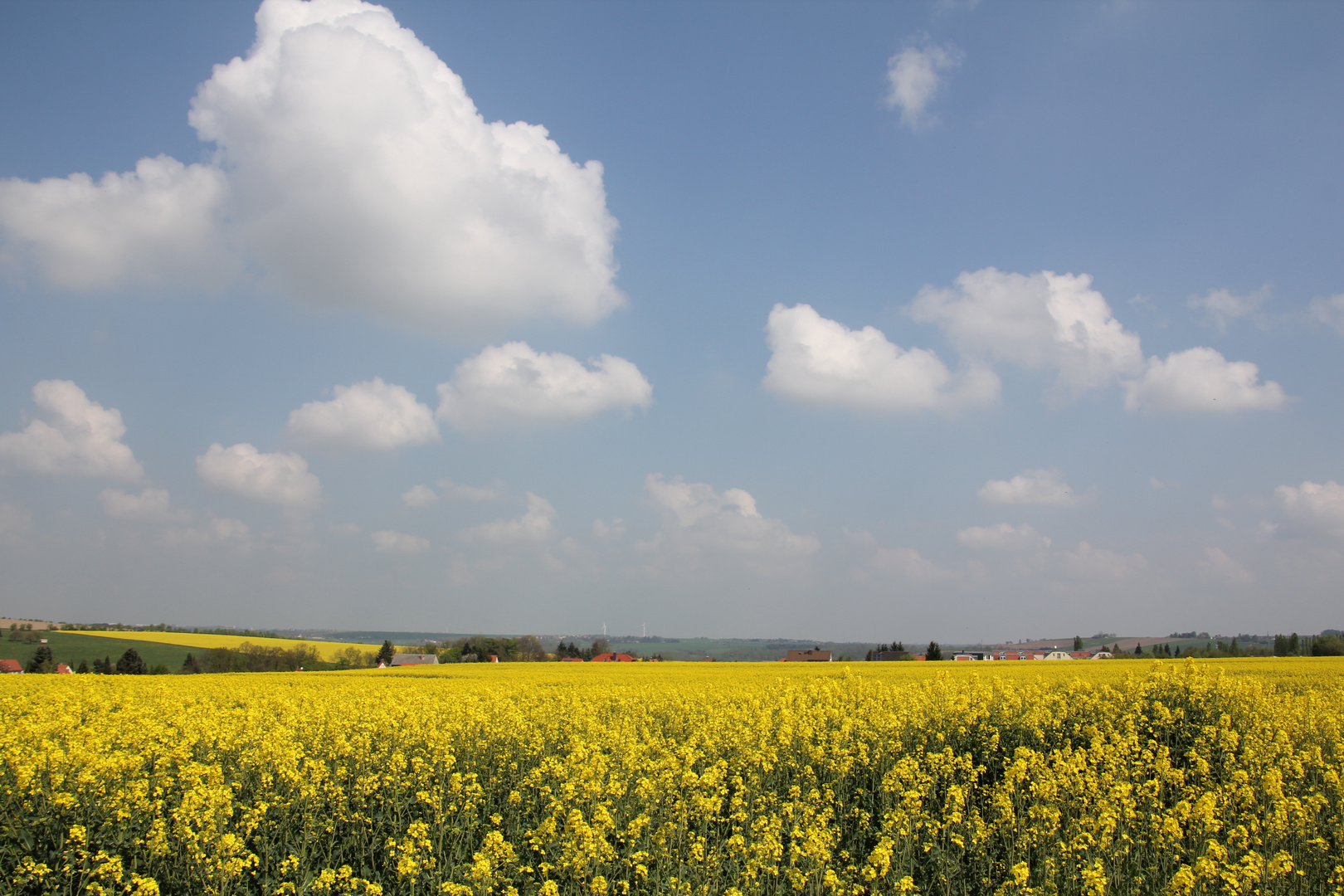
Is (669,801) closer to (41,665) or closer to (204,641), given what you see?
(41,665)

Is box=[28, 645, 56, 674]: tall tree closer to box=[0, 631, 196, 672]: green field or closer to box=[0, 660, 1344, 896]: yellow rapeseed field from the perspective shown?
box=[0, 631, 196, 672]: green field

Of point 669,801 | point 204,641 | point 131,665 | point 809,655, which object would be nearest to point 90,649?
point 131,665

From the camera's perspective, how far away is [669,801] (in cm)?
970

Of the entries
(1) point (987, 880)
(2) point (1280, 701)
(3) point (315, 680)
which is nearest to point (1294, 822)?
(1) point (987, 880)

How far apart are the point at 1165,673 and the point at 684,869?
13631mm

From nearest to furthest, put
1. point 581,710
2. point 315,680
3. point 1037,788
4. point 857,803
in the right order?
point 1037,788 < point 857,803 < point 581,710 < point 315,680

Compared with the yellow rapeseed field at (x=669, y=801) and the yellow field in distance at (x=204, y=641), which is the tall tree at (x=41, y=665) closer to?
the yellow field in distance at (x=204, y=641)

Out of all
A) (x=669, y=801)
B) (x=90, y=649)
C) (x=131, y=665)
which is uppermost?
(x=669, y=801)

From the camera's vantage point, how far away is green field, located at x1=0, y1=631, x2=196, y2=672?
2840 inches

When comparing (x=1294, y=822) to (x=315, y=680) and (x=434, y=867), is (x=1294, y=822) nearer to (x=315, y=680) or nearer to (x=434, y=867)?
(x=434, y=867)

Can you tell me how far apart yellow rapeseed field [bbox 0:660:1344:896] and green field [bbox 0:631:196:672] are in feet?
241

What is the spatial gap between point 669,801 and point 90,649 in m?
95.4

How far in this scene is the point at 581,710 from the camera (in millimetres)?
14562

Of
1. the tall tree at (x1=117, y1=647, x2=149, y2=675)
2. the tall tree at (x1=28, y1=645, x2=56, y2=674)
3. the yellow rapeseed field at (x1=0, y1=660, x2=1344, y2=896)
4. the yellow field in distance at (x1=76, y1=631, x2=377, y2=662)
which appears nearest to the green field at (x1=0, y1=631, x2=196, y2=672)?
the yellow field in distance at (x1=76, y1=631, x2=377, y2=662)
